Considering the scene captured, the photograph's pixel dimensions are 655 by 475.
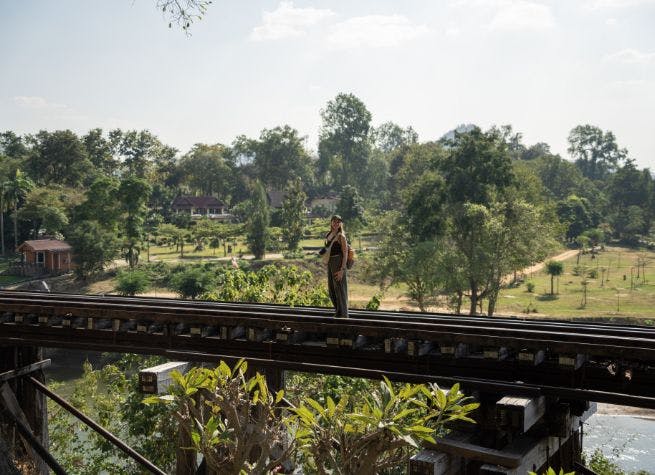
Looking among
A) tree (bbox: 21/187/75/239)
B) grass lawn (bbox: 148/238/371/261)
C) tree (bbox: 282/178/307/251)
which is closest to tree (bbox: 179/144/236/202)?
grass lawn (bbox: 148/238/371/261)

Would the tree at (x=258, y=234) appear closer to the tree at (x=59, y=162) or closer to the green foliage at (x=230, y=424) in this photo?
the tree at (x=59, y=162)

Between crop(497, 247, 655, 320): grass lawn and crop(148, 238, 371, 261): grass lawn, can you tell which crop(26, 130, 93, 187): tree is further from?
crop(497, 247, 655, 320): grass lawn

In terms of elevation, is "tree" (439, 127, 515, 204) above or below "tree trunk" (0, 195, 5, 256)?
above

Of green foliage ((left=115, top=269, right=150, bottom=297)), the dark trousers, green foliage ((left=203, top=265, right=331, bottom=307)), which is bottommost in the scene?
green foliage ((left=115, top=269, right=150, bottom=297))

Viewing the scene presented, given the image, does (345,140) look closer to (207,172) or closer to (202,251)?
(207,172)

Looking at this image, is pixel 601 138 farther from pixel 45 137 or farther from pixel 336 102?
pixel 45 137

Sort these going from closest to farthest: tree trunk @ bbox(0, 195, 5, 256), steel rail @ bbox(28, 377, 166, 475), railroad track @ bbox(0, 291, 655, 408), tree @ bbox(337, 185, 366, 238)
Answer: railroad track @ bbox(0, 291, 655, 408) → steel rail @ bbox(28, 377, 166, 475) → tree trunk @ bbox(0, 195, 5, 256) → tree @ bbox(337, 185, 366, 238)

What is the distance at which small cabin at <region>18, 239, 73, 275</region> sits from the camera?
50469 millimetres

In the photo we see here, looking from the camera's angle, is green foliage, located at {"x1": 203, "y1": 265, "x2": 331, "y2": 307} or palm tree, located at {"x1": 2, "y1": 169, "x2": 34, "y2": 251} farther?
palm tree, located at {"x1": 2, "y1": 169, "x2": 34, "y2": 251}

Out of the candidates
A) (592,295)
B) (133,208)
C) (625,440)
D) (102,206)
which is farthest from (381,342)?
(102,206)

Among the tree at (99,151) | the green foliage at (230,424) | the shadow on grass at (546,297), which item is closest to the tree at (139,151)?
the tree at (99,151)

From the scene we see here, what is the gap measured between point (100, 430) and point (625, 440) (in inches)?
832

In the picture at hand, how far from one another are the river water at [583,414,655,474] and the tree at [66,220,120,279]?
110 ft

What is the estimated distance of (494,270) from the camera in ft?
122
